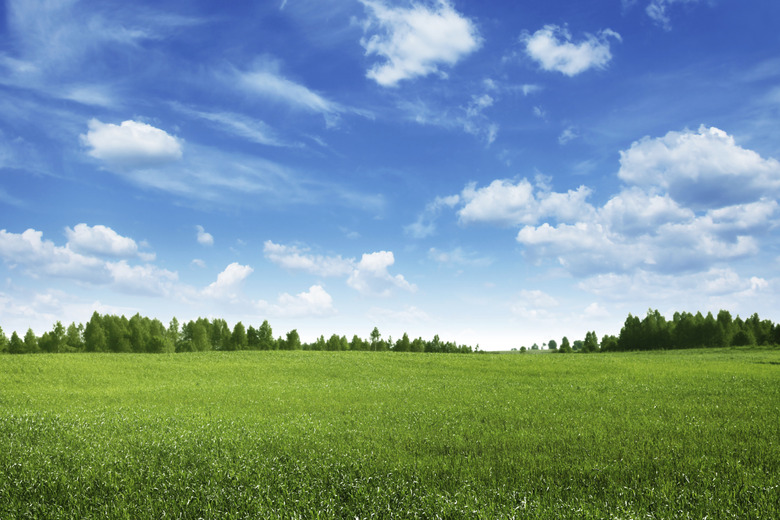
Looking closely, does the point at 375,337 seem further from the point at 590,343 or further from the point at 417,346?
the point at 590,343

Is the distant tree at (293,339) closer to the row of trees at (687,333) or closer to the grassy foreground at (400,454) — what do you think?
the row of trees at (687,333)

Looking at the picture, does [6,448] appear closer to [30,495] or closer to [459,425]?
[30,495]

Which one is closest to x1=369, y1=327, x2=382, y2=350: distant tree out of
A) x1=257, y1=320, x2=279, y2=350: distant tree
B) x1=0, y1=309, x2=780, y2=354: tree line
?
x1=0, y1=309, x2=780, y2=354: tree line

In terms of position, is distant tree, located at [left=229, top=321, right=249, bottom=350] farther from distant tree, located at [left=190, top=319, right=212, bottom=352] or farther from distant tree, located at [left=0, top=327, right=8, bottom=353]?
distant tree, located at [left=0, top=327, right=8, bottom=353]

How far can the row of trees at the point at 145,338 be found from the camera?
100 meters

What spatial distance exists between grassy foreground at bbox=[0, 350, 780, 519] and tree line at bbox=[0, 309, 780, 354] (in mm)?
83496

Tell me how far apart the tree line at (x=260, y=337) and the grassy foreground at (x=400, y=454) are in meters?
83.5

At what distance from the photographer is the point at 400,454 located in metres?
11.5

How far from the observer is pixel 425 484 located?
9.09 meters

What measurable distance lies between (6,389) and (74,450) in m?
23.2

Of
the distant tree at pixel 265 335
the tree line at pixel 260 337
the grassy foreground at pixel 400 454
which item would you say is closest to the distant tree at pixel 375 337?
the tree line at pixel 260 337

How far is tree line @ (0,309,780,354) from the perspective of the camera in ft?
333

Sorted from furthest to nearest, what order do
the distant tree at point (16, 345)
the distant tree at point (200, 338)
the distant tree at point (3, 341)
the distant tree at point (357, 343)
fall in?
1. the distant tree at point (357, 343)
2. the distant tree at point (200, 338)
3. the distant tree at point (16, 345)
4. the distant tree at point (3, 341)

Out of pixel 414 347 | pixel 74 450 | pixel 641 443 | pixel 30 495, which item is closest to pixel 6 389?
pixel 74 450
